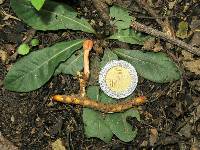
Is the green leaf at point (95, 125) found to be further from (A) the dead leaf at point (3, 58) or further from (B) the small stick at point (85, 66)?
(A) the dead leaf at point (3, 58)

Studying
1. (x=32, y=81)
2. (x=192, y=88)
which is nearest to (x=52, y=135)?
(x=32, y=81)

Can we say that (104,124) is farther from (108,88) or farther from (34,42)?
(34,42)

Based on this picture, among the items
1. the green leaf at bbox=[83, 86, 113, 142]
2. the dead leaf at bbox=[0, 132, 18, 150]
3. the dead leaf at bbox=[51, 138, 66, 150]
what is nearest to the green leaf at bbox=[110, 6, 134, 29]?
the green leaf at bbox=[83, 86, 113, 142]

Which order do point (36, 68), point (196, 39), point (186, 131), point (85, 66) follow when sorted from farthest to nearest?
point (196, 39)
point (186, 131)
point (85, 66)
point (36, 68)

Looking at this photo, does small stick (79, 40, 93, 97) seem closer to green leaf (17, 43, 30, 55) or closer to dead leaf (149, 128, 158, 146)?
green leaf (17, 43, 30, 55)

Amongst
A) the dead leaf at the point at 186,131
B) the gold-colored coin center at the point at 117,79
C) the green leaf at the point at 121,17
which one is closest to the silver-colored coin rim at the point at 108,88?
the gold-colored coin center at the point at 117,79

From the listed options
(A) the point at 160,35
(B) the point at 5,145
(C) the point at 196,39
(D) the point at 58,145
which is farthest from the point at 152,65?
(B) the point at 5,145
